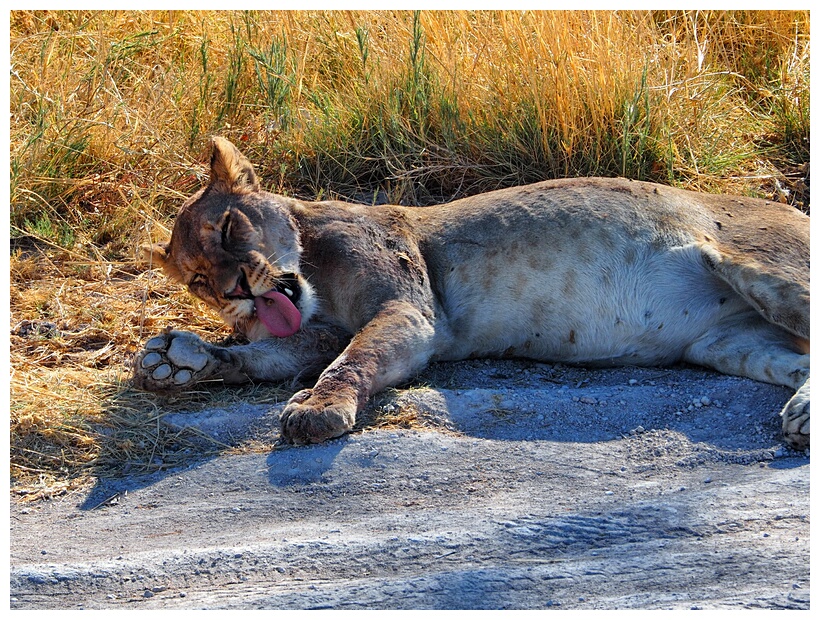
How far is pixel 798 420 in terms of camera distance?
3973 mm

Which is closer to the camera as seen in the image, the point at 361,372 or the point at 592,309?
the point at 361,372

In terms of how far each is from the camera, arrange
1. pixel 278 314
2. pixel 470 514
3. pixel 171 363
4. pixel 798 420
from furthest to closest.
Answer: pixel 278 314
pixel 171 363
pixel 798 420
pixel 470 514

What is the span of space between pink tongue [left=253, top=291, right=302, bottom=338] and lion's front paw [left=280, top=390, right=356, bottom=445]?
68 cm

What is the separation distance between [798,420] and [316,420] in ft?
5.98

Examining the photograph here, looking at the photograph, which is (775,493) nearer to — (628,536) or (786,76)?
(628,536)

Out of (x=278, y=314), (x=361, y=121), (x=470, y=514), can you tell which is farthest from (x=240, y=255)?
(x=361, y=121)

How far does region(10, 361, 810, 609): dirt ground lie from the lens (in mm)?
3117

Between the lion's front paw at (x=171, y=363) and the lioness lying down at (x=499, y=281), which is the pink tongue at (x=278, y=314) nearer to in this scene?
the lioness lying down at (x=499, y=281)

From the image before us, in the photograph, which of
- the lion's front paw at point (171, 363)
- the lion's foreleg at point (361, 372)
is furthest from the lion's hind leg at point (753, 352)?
the lion's front paw at point (171, 363)

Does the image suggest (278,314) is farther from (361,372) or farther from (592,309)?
(592,309)

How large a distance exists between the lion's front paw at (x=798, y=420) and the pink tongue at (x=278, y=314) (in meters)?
2.12

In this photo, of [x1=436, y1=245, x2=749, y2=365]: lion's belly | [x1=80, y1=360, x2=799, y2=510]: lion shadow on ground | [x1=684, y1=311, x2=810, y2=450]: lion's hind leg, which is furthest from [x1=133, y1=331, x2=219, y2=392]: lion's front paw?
[x1=684, y1=311, x2=810, y2=450]: lion's hind leg

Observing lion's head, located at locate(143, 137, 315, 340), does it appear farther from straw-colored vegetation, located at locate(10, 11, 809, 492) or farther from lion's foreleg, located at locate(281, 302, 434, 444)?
straw-colored vegetation, located at locate(10, 11, 809, 492)

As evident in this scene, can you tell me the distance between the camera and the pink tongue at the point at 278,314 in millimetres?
4789
